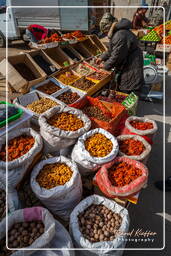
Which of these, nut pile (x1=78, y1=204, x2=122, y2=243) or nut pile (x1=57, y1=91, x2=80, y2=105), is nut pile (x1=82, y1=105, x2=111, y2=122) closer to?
nut pile (x1=57, y1=91, x2=80, y2=105)

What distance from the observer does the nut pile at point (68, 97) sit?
3.27 metres

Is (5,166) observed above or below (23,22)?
below

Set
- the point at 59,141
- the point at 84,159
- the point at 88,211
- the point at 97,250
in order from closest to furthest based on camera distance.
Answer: the point at 97,250
the point at 88,211
the point at 84,159
the point at 59,141

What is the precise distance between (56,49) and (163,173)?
13.1 ft

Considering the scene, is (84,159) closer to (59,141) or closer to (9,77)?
(59,141)

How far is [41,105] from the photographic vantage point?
300cm

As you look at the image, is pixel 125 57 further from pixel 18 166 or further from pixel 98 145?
pixel 18 166

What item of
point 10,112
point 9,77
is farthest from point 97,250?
point 9,77

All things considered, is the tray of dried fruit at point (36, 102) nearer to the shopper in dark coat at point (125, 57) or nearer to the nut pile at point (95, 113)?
the nut pile at point (95, 113)

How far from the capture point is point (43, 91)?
3.56 meters

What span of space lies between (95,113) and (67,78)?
59.0 inches

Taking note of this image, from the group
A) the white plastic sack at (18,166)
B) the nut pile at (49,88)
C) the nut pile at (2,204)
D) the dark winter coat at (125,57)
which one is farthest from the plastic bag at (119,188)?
the dark winter coat at (125,57)

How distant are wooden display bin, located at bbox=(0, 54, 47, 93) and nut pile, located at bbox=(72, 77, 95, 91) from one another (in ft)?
2.25

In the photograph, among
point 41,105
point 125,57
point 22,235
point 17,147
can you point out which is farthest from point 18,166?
point 125,57
